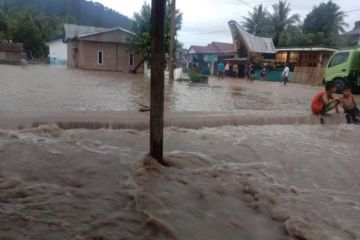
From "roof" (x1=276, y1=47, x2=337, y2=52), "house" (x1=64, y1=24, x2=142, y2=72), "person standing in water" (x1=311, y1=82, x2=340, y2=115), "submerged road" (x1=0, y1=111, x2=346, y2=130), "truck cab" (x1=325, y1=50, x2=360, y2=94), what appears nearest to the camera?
"submerged road" (x1=0, y1=111, x2=346, y2=130)

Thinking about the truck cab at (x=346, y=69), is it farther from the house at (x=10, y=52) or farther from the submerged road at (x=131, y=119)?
the house at (x=10, y=52)

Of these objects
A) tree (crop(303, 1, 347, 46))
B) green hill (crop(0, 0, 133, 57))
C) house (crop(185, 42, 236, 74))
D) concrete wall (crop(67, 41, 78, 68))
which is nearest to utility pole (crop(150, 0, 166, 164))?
concrete wall (crop(67, 41, 78, 68))

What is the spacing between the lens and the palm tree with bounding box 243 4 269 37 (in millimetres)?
44750

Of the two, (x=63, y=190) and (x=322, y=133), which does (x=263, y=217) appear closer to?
(x=63, y=190)

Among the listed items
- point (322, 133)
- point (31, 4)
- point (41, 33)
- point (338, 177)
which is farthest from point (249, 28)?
point (31, 4)

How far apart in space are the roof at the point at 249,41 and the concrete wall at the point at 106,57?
356 inches

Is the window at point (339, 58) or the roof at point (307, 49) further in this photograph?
the roof at point (307, 49)

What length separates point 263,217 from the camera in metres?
4.18

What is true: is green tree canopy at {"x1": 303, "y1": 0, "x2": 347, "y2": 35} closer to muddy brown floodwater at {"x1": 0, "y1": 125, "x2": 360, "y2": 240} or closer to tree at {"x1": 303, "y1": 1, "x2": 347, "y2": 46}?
tree at {"x1": 303, "y1": 1, "x2": 347, "y2": 46}

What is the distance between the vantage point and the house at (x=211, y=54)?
41578 mm

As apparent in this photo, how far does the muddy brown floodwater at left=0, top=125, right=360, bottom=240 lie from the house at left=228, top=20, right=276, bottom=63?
28.0m

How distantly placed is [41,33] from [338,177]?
56183 mm

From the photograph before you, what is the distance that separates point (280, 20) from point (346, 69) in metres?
27.2

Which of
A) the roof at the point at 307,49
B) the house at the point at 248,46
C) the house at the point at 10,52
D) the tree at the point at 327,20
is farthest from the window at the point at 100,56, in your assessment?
the tree at the point at 327,20
